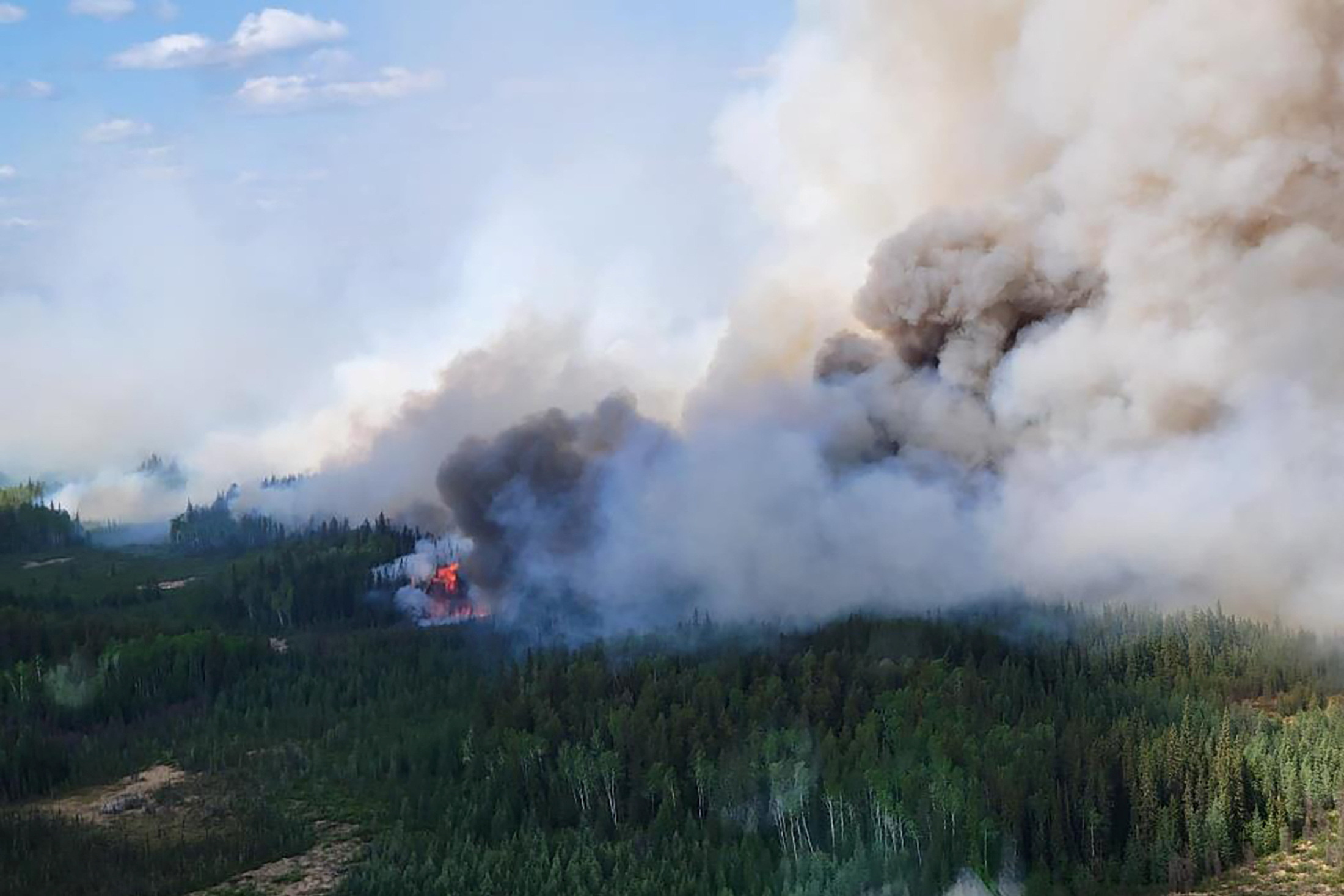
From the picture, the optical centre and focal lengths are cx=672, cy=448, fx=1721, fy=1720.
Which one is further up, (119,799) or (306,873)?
(119,799)

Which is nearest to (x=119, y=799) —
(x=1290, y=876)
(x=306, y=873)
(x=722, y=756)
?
(x=306, y=873)

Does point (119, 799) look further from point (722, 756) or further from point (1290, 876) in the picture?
point (1290, 876)

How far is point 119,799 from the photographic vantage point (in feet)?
452

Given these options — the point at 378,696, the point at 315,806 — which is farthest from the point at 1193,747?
the point at 378,696

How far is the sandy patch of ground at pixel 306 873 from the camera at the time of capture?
111938mm

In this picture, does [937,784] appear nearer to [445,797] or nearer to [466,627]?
[445,797]

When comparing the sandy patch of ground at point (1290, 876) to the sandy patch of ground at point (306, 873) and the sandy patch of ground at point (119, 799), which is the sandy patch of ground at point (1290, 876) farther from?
the sandy patch of ground at point (119, 799)

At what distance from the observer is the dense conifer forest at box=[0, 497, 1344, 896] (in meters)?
108

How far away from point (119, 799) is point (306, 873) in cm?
3011

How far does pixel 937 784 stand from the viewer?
11162 centimetres

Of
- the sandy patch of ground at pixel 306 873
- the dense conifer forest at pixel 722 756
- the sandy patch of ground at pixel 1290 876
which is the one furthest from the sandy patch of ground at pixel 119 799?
the sandy patch of ground at pixel 1290 876

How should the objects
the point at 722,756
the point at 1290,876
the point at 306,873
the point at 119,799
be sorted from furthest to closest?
the point at 119,799
the point at 722,756
the point at 306,873
the point at 1290,876

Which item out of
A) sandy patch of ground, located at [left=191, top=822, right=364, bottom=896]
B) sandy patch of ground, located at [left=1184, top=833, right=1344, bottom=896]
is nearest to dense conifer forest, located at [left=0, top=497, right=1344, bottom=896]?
sandy patch of ground, located at [left=191, top=822, right=364, bottom=896]

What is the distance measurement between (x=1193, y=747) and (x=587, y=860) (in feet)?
132
